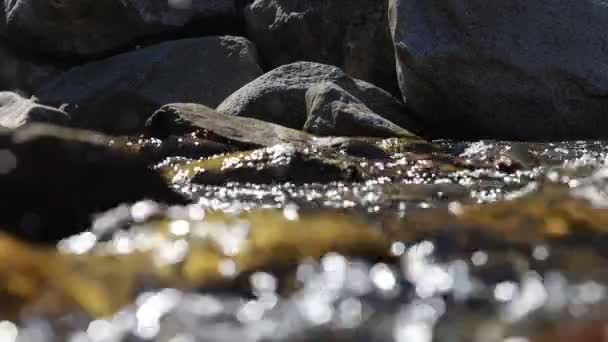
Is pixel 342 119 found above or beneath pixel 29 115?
above

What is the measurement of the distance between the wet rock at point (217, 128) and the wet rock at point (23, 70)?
25.0ft

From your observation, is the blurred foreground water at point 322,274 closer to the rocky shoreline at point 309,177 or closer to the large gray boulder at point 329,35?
the rocky shoreline at point 309,177

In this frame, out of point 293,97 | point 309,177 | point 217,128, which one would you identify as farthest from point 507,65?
point 309,177

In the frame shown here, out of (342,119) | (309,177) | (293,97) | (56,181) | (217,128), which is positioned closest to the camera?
(56,181)

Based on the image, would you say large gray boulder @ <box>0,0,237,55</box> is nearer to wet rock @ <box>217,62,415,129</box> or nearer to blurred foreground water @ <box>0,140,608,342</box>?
wet rock @ <box>217,62,415,129</box>

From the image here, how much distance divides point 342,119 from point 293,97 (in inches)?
60.2

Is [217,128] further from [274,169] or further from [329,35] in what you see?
[329,35]

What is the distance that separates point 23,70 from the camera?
15.3m

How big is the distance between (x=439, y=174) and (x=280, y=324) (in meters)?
4.41

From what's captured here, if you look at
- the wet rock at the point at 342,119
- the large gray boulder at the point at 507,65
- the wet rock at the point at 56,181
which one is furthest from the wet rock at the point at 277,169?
the large gray boulder at the point at 507,65

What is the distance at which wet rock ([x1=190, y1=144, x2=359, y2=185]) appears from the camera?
6.11 meters

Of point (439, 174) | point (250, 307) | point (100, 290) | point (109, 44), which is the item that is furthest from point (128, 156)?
point (109, 44)

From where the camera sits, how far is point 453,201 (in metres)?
4.98

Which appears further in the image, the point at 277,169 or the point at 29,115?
the point at 29,115
